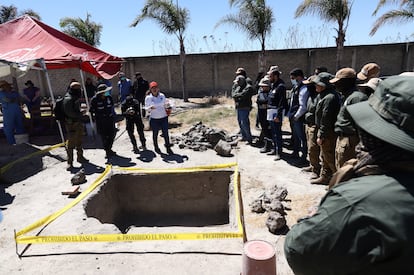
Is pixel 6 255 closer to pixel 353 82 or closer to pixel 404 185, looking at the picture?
pixel 404 185

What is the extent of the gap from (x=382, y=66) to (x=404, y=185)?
1844cm

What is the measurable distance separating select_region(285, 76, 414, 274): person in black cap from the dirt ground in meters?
1.88

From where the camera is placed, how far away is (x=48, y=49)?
29.5 ft

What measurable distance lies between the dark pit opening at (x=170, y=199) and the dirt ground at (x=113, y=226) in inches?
13.0

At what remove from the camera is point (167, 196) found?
6.29 meters

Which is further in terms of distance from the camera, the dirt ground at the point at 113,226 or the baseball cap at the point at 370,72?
the baseball cap at the point at 370,72

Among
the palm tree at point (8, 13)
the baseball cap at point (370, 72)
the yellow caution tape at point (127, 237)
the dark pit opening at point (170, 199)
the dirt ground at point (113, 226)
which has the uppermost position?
the palm tree at point (8, 13)

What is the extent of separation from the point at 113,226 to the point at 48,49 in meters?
7.11

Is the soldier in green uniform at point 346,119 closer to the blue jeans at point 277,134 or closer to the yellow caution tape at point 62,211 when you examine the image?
the blue jeans at point 277,134

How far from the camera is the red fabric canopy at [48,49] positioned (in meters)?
8.63

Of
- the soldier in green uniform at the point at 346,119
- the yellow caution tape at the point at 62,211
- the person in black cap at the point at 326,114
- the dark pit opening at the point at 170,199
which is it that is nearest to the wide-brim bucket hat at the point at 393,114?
the soldier in green uniform at the point at 346,119

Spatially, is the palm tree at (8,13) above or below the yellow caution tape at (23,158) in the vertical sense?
above

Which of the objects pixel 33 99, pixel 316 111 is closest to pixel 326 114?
pixel 316 111

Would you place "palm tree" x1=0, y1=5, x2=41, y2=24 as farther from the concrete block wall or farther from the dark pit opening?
the dark pit opening
